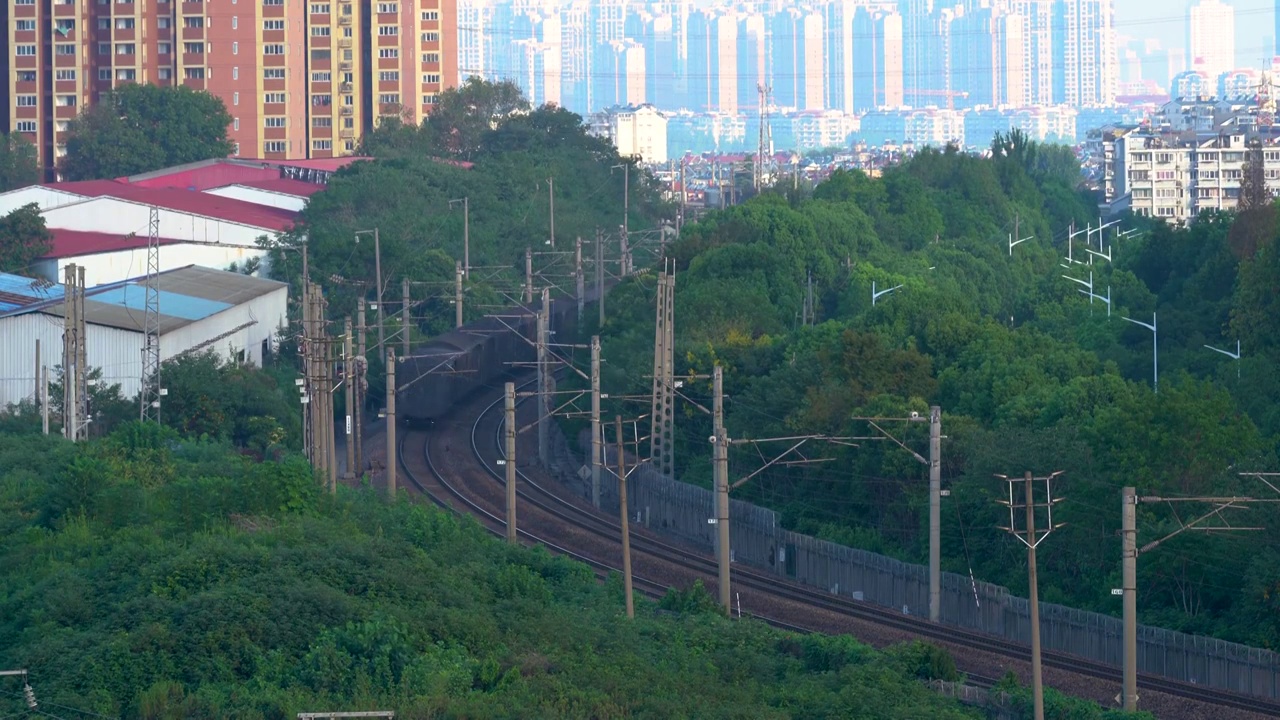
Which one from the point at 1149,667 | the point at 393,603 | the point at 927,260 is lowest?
the point at 1149,667

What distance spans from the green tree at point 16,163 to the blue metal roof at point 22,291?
26447 mm

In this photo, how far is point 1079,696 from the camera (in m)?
18.2

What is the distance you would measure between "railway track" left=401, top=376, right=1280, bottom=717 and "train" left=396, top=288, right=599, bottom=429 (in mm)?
410

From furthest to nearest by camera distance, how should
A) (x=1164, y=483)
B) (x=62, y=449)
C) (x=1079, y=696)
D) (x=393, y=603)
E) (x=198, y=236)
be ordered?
1. (x=198, y=236)
2. (x=62, y=449)
3. (x=1164, y=483)
4. (x=1079, y=696)
5. (x=393, y=603)

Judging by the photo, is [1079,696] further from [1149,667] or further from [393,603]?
[393,603]

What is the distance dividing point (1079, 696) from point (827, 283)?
24.1 meters

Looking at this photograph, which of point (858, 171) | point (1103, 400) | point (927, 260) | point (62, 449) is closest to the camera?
point (62, 449)

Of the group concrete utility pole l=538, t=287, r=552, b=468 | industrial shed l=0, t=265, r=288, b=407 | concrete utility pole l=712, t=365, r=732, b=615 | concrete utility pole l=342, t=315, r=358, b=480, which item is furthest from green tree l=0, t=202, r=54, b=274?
concrete utility pole l=712, t=365, r=732, b=615

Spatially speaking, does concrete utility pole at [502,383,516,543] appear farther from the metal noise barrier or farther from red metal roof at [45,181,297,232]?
red metal roof at [45,181,297,232]

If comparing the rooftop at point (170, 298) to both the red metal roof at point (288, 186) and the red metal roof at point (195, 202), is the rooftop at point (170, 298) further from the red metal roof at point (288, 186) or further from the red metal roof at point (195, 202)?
the red metal roof at point (288, 186)

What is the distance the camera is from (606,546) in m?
25.4

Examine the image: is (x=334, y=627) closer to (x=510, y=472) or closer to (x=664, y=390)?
(x=510, y=472)

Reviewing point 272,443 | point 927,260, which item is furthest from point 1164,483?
point 927,260

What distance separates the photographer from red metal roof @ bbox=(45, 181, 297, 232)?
1972 inches
